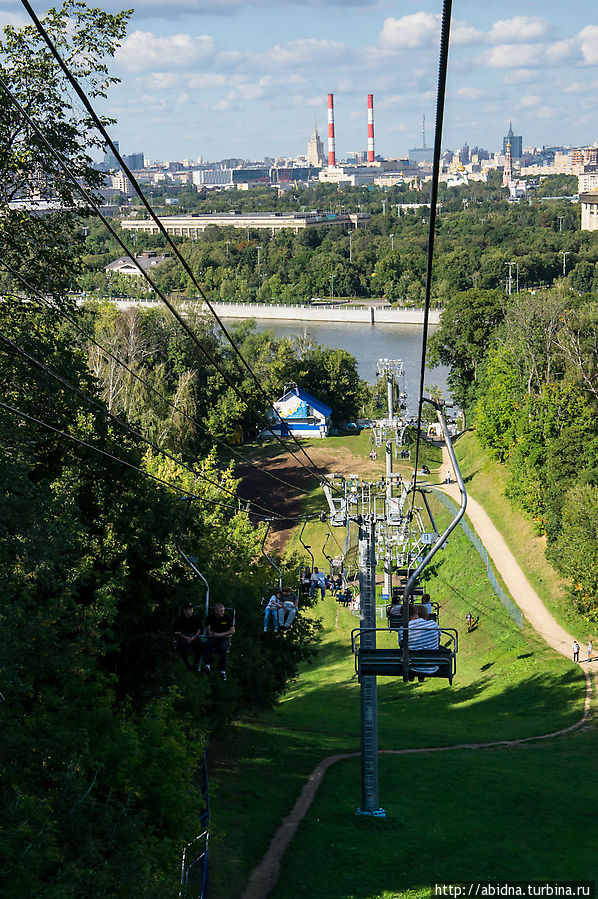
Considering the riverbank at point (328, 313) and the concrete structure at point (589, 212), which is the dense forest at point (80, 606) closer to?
the riverbank at point (328, 313)

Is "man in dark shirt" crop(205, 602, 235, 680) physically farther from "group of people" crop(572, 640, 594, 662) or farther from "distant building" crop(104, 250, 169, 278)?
"distant building" crop(104, 250, 169, 278)

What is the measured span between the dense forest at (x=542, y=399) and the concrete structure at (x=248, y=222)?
3998 inches

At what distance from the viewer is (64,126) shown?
17.7 meters

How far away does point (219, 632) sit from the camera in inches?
565

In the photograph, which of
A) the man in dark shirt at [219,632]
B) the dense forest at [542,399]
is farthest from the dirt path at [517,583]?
the man in dark shirt at [219,632]

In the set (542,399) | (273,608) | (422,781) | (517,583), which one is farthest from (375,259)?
(273,608)

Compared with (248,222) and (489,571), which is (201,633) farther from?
(248,222)

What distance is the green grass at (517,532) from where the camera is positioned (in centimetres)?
3212

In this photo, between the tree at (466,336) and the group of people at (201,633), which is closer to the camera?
the group of people at (201,633)

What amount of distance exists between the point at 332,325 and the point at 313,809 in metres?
87.5

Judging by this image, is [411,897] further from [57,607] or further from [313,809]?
[57,607]

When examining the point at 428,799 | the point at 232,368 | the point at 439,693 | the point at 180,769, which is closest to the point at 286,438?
the point at 232,368

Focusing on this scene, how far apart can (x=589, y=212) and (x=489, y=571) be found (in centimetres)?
12568

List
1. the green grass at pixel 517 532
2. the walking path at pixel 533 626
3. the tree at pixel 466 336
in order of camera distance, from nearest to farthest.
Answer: the walking path at pixel 533 626
the green grass at pixel 517 532
the tree at pixel 466 336
